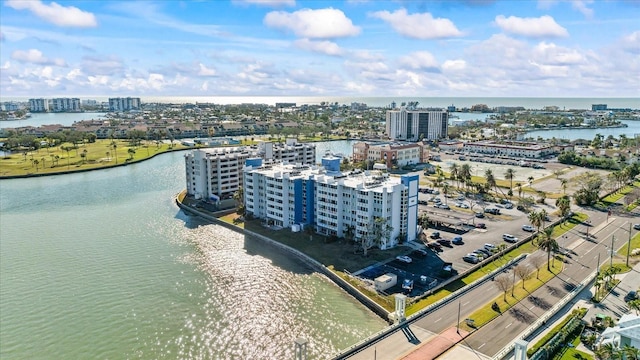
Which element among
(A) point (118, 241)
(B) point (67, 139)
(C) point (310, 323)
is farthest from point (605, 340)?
(B) point (67, 139)

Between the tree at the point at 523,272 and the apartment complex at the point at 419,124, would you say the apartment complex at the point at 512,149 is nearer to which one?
the apartment complex at the point at 419,124

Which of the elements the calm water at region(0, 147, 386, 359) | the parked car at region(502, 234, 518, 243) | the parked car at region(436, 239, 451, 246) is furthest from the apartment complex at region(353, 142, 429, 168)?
the calm water at region(0, 147, 386, 359)

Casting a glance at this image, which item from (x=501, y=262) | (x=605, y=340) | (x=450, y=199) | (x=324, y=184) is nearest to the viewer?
(x=605, y=340)

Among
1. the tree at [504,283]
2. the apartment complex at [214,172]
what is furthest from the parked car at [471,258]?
the apartment complex at [214,172]

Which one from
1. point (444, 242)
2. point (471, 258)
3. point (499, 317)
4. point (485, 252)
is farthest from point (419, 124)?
point (499, 317)

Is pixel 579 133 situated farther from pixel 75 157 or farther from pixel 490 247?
pixel 75 157

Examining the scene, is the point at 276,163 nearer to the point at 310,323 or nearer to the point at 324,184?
the point at 324,184
